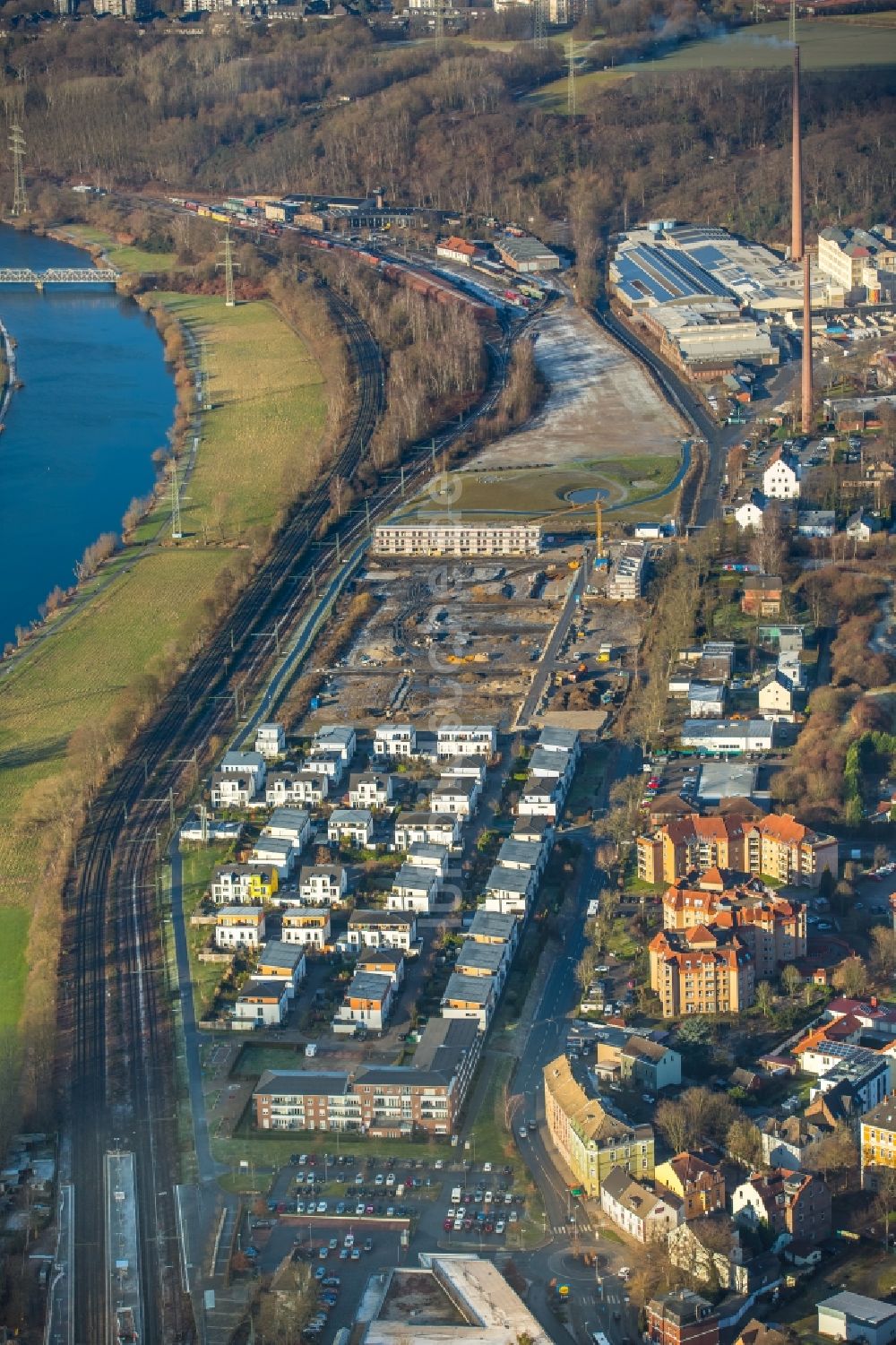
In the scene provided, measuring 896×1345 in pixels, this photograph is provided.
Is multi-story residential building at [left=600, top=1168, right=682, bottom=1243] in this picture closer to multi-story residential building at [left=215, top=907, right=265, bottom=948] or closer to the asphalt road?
multi-story residential building at [left=215, top=907, right=265, bottom=948]

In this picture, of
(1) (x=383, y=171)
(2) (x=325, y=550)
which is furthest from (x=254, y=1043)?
(1) (x=383, y=171)

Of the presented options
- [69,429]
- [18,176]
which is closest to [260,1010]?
[69,429]

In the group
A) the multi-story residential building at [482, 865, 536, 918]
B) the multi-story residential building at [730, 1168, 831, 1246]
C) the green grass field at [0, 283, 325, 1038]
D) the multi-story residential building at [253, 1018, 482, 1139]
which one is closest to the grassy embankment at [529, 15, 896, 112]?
the green grass field at [0, 283, 325, 1038]

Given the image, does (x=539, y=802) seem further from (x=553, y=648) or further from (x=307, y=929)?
(x=553, y=648)

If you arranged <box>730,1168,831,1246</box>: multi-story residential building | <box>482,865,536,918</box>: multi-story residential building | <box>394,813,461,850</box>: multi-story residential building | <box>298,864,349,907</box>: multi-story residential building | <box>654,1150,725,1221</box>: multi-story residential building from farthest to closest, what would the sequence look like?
<box>394,813,461,850</box>: multi-story residential building < <box>298,864,349,907</box>: multi-story residential building < <box>482,865,536,918</box>: multi-story residential building < <box>654,1150,725,1221</box>: multi-story residential building < <box>730,1168,831,1246</box>: multi-story residential building

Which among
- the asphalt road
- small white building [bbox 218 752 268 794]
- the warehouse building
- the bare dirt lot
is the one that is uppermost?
the warehouse building

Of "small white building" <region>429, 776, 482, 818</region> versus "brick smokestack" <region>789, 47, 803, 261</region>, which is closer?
"small white building" <region>429, 776, 482, 818</region>

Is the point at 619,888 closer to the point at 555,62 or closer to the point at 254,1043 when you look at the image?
the point at 254,1043
